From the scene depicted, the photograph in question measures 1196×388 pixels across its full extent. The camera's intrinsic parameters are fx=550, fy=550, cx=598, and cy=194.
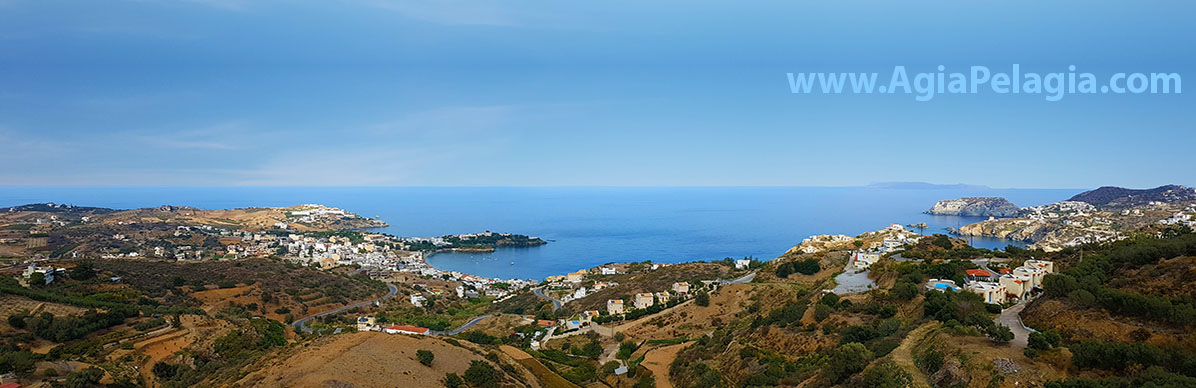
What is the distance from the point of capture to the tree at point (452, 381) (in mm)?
16047

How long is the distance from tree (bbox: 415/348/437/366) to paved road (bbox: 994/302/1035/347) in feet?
51.6

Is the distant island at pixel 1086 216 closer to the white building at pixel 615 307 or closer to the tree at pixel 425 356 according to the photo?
the white building at pixel 615 307

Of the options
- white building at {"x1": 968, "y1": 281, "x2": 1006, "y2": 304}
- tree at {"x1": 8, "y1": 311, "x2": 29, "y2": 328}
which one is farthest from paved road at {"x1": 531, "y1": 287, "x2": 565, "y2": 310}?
white building at {"x1": 968, "y1": 281, "x2": 1006, "y2": 304}

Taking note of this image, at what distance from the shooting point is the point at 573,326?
1309 inches

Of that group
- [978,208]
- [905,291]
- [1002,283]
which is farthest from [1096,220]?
[905,291]

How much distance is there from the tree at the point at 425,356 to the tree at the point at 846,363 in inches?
458

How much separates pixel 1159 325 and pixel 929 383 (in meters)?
4.84

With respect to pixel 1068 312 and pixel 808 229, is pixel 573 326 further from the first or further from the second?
pixel 808 229

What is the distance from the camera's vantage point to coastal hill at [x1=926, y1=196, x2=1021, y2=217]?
123 meters

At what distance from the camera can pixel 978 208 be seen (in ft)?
420

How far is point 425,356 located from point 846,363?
12234 mm

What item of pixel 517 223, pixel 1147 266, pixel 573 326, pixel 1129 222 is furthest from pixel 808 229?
pixel 1147 266

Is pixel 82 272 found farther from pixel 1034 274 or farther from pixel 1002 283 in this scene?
pixel 1034 274

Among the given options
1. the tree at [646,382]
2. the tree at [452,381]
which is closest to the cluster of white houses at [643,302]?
the tree at [646,382]
